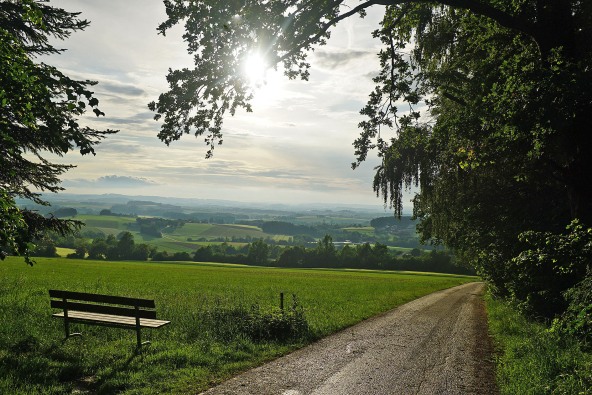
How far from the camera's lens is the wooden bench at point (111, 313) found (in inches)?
386

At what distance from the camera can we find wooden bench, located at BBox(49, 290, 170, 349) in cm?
980

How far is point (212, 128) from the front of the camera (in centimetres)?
944

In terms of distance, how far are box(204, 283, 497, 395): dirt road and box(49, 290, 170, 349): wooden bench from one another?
309cm

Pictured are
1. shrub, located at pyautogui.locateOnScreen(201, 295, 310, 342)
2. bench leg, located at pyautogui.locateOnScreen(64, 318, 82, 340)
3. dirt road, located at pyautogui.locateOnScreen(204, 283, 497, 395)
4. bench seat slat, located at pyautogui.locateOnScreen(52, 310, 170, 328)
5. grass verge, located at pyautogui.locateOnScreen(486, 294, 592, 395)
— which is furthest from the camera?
shrub, located at pyautogui.locateOnScreen(201, 295, 310, 342)

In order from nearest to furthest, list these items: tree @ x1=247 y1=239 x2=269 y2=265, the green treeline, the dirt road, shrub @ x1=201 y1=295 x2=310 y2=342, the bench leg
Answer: the dirt road < the bench leg < shrub @ x1=201 y1=295 x2=310 y2=342 < the green treeline < tree @ x1=247 y1=239 x2=269 y2=265

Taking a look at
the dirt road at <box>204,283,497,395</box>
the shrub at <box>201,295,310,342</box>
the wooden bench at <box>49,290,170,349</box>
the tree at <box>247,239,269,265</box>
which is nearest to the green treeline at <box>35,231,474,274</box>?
the tree at <box>247,239,269,265</box>

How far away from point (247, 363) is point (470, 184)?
548 inches

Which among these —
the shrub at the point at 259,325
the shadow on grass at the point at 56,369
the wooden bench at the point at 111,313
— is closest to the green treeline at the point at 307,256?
the shrub at the point at 259,325

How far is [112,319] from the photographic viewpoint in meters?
10.4

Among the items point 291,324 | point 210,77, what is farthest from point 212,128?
point 291,324

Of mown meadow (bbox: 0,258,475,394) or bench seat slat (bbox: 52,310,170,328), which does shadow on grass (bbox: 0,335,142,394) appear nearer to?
mown meadow (bbox: 0,258,475,394)

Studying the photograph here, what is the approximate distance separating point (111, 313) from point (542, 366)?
1005cm

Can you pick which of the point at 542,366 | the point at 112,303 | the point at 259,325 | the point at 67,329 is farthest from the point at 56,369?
the point at 542,366

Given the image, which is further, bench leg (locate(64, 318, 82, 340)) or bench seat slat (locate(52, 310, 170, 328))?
bench leg (locate(64, 318, 82, 340))
